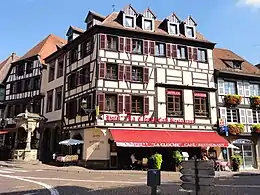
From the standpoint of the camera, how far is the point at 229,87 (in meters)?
27.5

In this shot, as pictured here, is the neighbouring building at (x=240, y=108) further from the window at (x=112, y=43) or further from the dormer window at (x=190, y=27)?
the window at (x=112, y=43)

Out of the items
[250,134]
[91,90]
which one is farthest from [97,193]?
[250,134]

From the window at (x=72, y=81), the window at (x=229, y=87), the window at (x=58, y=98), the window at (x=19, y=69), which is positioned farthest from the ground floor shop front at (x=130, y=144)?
the window at (x=19, y=69)

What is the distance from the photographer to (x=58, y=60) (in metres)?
30.4

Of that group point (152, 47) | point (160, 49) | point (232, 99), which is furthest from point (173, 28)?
point (232, 99)

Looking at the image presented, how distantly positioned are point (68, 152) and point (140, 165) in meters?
7.09

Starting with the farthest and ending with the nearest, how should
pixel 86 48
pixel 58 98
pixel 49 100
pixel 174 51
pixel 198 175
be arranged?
pixel 49 100 → pixel 58 98 → pixel 174 51 → pixel 86 48 → pixel 198 175

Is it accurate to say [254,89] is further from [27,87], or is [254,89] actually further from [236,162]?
[27,87]

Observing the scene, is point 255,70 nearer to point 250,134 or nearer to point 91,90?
point 250,134

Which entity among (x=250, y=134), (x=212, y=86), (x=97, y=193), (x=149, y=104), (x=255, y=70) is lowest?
(x=97, y=193)

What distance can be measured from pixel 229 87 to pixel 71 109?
14.2 metres

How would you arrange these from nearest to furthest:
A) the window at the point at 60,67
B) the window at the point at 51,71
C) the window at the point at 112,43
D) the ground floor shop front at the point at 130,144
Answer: the ground floor shop front at the point at 130,144, the window at the point at 112,43, the window at the point at 60,67, the window at the point at 51,71

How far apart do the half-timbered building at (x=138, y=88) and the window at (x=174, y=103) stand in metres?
0.08

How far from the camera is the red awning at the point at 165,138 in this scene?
21352 mm
